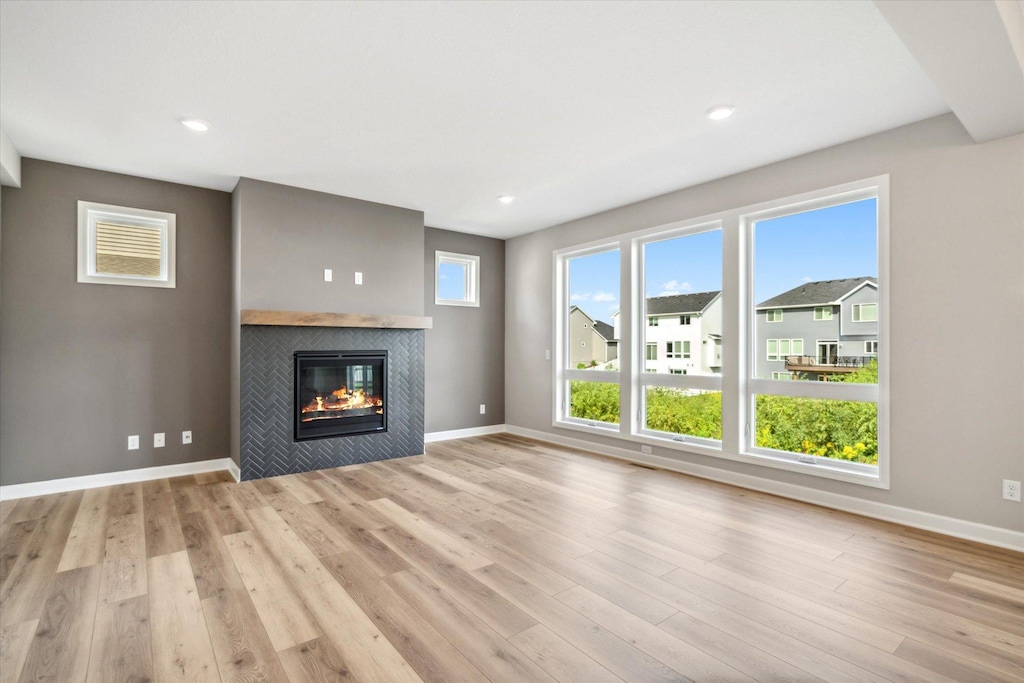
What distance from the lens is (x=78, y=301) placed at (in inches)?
160

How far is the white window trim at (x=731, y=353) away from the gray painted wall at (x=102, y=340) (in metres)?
3.70

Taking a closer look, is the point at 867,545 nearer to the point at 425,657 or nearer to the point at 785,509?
the point at 785,509

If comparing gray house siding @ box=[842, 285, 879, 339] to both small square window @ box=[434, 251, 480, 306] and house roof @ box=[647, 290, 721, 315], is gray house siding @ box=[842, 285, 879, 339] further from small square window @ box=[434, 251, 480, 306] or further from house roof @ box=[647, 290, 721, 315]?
small square window @ box=[434, 251, 480, 306]

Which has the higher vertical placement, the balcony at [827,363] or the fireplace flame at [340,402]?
the balcony at [827,363]

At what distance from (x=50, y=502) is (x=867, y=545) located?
18.4 ft

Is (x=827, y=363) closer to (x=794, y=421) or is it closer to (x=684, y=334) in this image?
(x=794, y=421)

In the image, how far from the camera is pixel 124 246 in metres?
4.27

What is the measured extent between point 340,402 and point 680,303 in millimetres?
3490

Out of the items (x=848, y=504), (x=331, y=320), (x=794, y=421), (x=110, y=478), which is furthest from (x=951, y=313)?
(x=110, y=478)

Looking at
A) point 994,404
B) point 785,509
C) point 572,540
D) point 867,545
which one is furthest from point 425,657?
point 994,404

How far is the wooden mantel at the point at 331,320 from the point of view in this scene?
13.9 ft

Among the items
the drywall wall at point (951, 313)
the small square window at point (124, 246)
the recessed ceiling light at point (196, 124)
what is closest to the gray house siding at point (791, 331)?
the drywall wall at point (951, 313)

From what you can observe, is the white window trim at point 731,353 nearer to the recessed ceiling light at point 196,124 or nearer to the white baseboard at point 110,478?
the white baseboard at point 110,478

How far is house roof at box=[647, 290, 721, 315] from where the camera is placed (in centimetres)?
455
